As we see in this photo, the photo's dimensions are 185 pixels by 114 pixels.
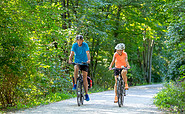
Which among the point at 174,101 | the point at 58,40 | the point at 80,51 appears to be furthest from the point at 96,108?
the point at 58,40

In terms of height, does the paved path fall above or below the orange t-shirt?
below

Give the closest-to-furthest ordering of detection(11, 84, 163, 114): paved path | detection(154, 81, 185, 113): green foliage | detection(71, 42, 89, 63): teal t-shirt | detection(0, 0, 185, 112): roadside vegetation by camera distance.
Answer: detection(11, 84, 163, 114): paved path, detection(154, 81, 185, 113): green foliage, detection(71, 42, 89, 63): teal t-shirt, detection(0, 0, 185, 112): roadside vegetation

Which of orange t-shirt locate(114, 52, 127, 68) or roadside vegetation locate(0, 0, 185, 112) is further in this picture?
roadside vegetation locate(0, 0, 185, 112)

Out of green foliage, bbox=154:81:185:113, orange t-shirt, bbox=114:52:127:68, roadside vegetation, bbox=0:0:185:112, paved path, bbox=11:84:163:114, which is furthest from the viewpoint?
roadside vegetation, bbox=0:0:185:112

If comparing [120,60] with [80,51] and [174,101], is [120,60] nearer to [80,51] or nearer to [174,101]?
[80,51]

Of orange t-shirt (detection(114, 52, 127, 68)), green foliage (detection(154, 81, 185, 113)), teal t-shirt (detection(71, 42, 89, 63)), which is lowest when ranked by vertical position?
green foliage (detection(154, 81, 185, 113))

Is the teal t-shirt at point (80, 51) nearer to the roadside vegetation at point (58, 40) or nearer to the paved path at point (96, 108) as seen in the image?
the paved path at point (96, 108)

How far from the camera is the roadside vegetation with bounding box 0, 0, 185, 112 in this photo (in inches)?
412

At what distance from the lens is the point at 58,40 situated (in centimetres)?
1588

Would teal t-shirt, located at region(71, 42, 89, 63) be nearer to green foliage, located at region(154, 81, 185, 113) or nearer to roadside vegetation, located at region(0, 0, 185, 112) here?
roadside vegetation, located at region(0, 0, 185, 112)

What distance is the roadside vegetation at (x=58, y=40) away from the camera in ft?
34.3

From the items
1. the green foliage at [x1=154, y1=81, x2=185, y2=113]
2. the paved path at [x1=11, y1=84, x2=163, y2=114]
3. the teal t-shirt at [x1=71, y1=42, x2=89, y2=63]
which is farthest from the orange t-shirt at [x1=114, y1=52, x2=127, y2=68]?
the green foliage at [x1=154, y1=81, x2=185, y2=113]

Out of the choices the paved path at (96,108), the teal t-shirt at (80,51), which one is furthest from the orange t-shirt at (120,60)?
the paved path at (96,108)

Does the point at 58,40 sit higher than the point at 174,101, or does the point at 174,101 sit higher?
the point at 58,40
